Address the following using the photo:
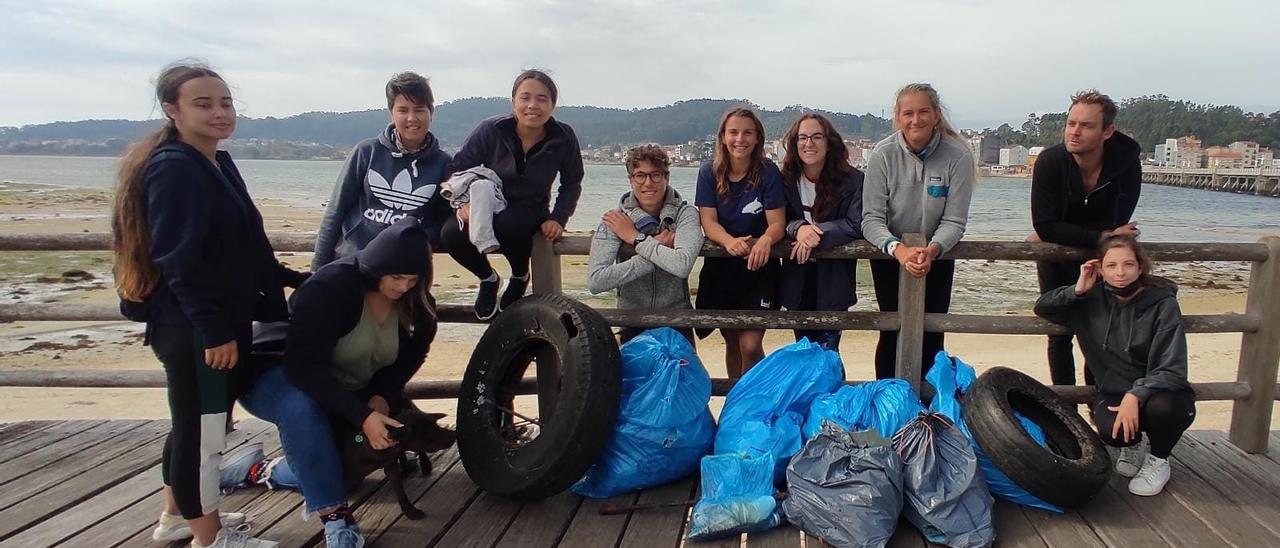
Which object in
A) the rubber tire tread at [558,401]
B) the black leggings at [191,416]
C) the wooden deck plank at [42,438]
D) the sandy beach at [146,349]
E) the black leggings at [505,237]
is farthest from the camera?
the sandy beach at [146,349]

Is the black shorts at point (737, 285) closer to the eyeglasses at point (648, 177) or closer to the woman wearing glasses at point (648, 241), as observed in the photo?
the woman wearing glasses at point (648, 241)

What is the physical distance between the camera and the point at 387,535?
295 centimetres

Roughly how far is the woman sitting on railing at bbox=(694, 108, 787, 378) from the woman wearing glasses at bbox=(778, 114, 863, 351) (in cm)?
13

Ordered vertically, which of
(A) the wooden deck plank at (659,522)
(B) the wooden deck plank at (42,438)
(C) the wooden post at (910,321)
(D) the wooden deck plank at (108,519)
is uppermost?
(C) the wooden post at (910,321)

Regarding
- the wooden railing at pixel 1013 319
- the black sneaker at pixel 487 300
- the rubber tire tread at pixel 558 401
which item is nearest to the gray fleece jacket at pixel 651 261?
the wooden railing at pixel 1013 319

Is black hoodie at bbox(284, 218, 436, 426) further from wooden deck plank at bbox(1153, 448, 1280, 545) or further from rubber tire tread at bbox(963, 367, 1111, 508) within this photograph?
wooden deck plank at bbox(1153, 448, 1280, 545)

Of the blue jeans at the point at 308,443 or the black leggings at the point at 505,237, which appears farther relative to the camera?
the black leggings at the point at 505,237

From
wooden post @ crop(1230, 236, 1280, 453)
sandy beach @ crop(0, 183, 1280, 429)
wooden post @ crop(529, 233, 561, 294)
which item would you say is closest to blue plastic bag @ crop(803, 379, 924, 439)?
wooden post @ crop(529, 233, 561, 294)

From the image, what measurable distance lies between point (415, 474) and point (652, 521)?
4.01 ft

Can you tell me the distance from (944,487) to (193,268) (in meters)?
2.80

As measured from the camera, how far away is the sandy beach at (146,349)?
7.41m

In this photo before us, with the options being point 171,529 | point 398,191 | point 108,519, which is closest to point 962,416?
point 398,191

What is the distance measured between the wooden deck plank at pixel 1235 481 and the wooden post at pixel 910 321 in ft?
4.27

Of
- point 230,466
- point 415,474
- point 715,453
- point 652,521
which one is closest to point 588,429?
point 652,521
